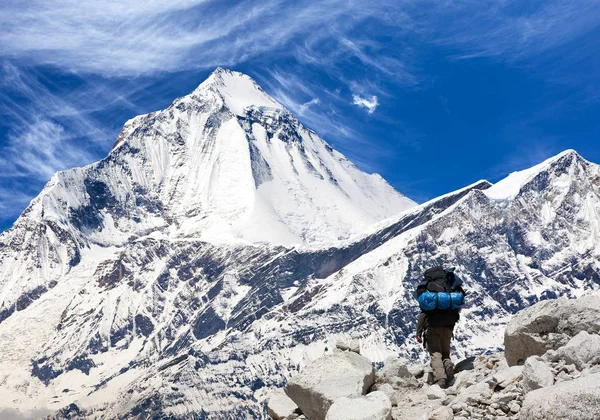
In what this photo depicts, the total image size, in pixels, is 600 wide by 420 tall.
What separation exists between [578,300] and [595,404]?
6373 millimetres

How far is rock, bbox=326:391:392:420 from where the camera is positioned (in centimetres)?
1678

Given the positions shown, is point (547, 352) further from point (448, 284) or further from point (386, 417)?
point (448, 284)

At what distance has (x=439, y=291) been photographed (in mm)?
22406

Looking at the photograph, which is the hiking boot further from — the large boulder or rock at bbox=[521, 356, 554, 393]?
rock at bbox=[521, 356, 554, 393]

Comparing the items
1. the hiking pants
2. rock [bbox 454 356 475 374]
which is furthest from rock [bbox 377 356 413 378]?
rock [bbox 454 356 475 374]

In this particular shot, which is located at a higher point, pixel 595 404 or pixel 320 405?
pixel 320 405

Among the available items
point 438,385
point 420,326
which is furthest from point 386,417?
point 420,326

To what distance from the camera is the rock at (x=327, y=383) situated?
65.4 ft

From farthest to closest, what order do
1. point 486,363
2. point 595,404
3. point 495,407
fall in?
1. point 486,363
2. point 495,407
3. point 595,404

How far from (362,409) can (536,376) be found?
3.52m

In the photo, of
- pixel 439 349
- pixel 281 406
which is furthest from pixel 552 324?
pixel 281 406

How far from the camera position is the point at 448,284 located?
22625 mm

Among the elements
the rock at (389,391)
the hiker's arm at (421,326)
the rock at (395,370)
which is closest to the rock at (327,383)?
the rock at (389,391)

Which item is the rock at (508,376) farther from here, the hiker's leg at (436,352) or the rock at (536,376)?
the hiker's leg at (436,352)
